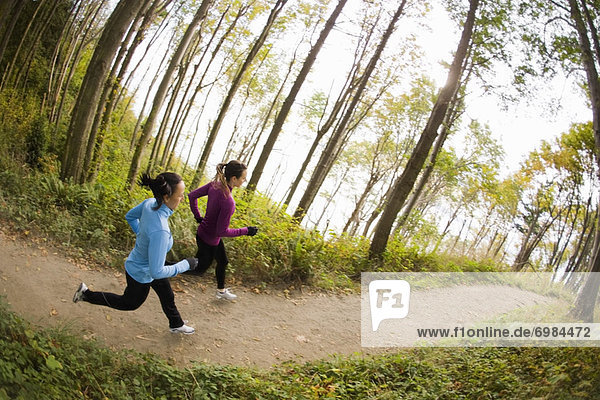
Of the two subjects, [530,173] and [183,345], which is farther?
[530,173]

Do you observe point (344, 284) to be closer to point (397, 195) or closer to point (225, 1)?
point (397, 195)

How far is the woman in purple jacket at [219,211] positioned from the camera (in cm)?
500

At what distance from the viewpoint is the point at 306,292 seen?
736cm

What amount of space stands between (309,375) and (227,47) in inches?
754

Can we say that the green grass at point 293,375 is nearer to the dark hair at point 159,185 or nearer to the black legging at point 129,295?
the black legging at point 129,295

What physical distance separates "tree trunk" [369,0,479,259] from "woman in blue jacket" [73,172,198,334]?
22.4 ft

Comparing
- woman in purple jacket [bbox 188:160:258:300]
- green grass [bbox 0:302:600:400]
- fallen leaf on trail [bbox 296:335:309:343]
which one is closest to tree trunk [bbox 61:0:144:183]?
woman in purple jacket [bbox 188:160:258:300]

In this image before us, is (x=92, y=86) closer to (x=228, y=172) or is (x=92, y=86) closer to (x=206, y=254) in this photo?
(x=228, y=172)

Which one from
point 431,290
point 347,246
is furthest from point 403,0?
point 431,290

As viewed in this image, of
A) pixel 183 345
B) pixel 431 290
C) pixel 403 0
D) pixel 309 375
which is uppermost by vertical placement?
pixel 403 0

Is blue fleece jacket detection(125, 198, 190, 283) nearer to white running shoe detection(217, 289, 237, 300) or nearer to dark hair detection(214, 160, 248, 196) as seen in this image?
dark hair detection(214, 160, 248, 196)

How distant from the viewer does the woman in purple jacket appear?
5.00m

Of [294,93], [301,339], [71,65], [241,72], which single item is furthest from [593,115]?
[71,65]

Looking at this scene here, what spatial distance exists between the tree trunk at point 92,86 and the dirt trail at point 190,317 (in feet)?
7.37
